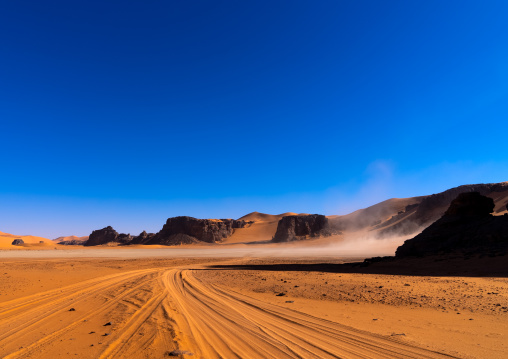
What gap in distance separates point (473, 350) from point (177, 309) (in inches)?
264

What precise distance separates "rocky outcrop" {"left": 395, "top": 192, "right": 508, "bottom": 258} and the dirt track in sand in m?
18.1

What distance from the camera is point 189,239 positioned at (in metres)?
98.6

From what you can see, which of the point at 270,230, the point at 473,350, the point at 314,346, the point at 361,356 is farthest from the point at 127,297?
the point at 270,230

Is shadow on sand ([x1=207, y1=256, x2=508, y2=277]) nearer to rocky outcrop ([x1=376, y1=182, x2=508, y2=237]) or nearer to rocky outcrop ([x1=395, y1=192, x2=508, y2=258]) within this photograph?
rocky outcrop ([x1=395, y1=192, x2=508, y2=258])

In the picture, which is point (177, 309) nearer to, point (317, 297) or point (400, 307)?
point (317, 297)

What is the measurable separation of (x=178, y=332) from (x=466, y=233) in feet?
79.7

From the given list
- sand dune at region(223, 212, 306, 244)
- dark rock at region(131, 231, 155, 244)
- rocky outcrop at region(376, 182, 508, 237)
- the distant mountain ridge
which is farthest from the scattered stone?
dark rock at region(131, 231, 155, 244)

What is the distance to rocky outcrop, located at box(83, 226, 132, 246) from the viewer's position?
108m

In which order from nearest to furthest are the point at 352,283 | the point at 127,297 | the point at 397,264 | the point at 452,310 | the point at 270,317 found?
the point at 270,317
the point at 452,310
the point at 127,297
the point at 352,283
the point at 397,264

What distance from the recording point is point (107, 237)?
109 meters

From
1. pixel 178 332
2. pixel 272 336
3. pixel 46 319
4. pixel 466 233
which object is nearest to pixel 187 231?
pixel 466 233

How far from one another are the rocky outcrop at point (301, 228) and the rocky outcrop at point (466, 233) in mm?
73714

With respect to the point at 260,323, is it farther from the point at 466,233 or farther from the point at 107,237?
the point at 107,237

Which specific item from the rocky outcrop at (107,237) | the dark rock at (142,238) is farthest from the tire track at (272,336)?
the rocky outcrop at (107,237)
